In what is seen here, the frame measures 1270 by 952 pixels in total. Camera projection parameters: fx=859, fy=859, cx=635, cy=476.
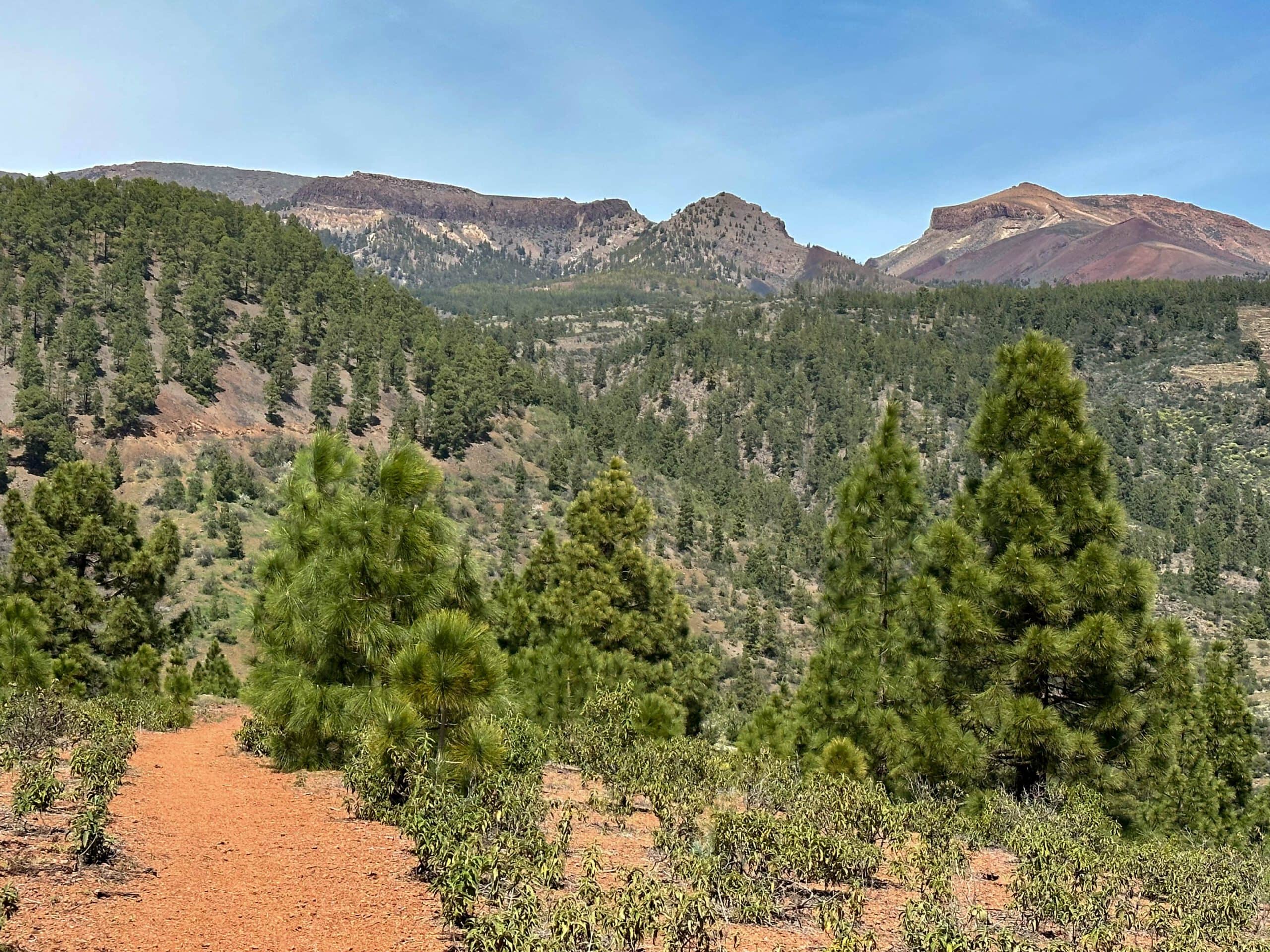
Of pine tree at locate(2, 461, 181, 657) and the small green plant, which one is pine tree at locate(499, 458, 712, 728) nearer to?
pine tree at locate(2, 461, 181, 657)

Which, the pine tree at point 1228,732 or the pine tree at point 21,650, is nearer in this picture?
the pine tree at point 21,650

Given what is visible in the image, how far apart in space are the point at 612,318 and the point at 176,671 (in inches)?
6909

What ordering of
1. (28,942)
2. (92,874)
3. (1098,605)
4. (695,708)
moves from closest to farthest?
(28,942)
(92,874)
(1098,605)
(695,708)

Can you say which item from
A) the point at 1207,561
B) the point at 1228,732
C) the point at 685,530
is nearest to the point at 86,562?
the point at 1228,732

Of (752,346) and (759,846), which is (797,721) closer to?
(759,846)

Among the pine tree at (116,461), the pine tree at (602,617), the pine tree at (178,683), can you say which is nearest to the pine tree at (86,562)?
the pine tree at (178,683)

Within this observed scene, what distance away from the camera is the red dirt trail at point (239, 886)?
5289 millimetres

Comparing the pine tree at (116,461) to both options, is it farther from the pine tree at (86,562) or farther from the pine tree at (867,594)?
the pine tree at (867,594)

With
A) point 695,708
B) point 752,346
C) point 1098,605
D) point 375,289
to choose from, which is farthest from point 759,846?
point 752,346

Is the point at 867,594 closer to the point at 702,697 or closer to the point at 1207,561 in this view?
the point at 702,697

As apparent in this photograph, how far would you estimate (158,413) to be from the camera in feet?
206

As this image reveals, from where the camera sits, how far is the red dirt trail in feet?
17.4

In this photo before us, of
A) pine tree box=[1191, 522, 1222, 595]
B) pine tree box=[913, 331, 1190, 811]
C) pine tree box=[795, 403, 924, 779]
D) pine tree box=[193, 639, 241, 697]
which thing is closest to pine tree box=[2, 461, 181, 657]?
pine tree box=[193, 639, 241, 697]

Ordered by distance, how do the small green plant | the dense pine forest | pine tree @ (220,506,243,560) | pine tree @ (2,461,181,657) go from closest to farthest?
the small green plant
the dense pine forest
pine tree @ (2,461,181,657)
pine tree @ (220,506,243,560)
